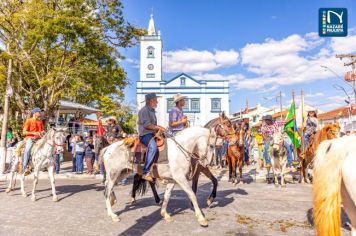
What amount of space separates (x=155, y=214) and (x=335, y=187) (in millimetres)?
4635

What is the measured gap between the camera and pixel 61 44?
1451 centimetres

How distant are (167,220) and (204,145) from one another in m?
1.77

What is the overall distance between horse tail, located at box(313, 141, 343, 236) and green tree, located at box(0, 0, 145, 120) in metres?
12.9

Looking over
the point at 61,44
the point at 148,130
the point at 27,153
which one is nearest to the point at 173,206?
the point at 148,130

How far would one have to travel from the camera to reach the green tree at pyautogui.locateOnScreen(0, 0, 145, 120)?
13.5 meters

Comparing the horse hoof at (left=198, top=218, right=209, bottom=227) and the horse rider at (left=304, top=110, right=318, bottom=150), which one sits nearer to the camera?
the horse hoof at (left=198, top=218, right=209, bottom=227)

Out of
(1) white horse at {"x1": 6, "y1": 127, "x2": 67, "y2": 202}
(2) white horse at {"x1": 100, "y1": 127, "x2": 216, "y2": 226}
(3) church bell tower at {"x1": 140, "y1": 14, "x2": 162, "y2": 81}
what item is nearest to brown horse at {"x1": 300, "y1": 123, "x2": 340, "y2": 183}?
(2) white horse at {"x1": 100, "y1": 127, "x2": 216, "y2": 226}

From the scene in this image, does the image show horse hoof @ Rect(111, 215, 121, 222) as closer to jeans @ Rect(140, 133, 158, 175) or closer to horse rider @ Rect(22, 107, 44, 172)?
jeans @ Rect(140, 133, 158, 175)

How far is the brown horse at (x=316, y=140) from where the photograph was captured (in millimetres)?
8609

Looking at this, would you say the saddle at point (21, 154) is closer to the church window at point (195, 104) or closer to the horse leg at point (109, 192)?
the horse leg at point (109, 192)

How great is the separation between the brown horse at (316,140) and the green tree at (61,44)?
35.2ft

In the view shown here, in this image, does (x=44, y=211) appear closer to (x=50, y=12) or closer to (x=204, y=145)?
(x=204, y=145)

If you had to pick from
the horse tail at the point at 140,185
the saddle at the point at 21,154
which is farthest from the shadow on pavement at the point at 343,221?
the saddle at the point at 21,154

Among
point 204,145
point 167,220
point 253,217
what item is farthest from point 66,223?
point 253,217
